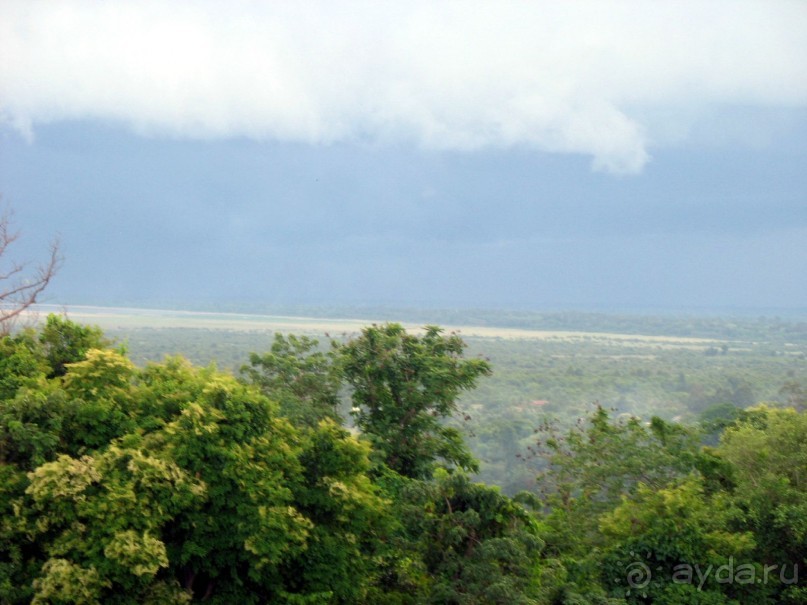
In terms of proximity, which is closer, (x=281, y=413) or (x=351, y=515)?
(x=351, y=515)

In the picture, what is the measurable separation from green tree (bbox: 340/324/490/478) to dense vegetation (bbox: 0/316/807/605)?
3.53 meters

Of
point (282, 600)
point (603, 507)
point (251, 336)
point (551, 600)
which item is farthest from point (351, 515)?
point (251, 336)

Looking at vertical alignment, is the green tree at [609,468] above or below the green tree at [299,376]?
below

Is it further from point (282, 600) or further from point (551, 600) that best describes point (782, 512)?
point (282, 600)

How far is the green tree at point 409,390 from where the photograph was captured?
89.4 ft

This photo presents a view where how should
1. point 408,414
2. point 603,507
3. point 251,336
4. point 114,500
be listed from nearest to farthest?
point 114,500, point 603,507, point 408,414, point 251,336

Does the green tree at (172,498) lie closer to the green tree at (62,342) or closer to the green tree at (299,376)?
the green tree at (62,342)

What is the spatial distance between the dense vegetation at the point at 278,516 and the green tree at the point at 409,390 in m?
3.53

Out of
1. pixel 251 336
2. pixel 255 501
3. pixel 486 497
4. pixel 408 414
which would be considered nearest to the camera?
pixel 255 501

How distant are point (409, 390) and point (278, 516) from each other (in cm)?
1055

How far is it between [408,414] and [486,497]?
8825 mm

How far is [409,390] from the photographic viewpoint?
2744 centimetres

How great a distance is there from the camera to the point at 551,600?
17.7m

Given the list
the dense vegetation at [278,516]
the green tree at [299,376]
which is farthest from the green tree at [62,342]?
the green tree at [299,376]
